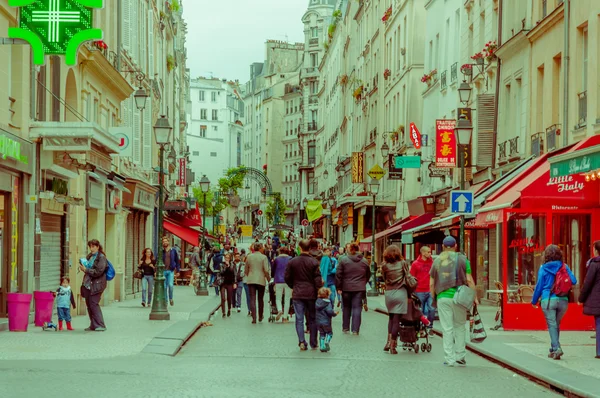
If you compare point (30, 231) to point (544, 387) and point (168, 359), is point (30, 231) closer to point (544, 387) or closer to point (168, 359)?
point (168, 359)

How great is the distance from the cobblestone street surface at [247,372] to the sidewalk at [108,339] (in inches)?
1.7

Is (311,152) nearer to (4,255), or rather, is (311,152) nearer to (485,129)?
(485,129)

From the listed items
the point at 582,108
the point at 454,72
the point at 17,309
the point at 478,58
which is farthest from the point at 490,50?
the point at 17,309

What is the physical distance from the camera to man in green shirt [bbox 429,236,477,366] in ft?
54.2

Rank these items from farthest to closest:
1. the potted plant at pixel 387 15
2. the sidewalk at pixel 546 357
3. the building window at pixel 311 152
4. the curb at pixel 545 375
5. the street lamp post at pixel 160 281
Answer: the building window at pixel 311 152 → the potted plant at pixel 387 15 → the street lamp post at pixel 160 281 → the sidewalk at pixel 546 357 → the curb at pixel 545 375

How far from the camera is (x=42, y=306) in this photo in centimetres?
2152

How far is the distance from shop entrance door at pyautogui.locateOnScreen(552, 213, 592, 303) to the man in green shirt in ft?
24.1

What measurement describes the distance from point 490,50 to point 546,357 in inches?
689

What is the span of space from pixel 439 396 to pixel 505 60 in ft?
68.1

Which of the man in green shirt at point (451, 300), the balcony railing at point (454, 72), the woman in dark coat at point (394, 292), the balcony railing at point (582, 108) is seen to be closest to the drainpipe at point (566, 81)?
the balcony railing at point (582, 108)

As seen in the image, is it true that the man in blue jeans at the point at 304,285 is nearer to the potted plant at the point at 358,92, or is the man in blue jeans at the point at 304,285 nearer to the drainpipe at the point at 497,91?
the drainpipe at the point at 497,91

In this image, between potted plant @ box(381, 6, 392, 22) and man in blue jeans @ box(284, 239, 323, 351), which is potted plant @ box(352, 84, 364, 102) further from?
man in blue jeans @ box(284, 239, 323, 351)

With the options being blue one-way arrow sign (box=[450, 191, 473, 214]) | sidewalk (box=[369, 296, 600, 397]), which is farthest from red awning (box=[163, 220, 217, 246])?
sidewalk (box=[369, 296, 600, 397])

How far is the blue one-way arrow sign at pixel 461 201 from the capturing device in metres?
24.6
